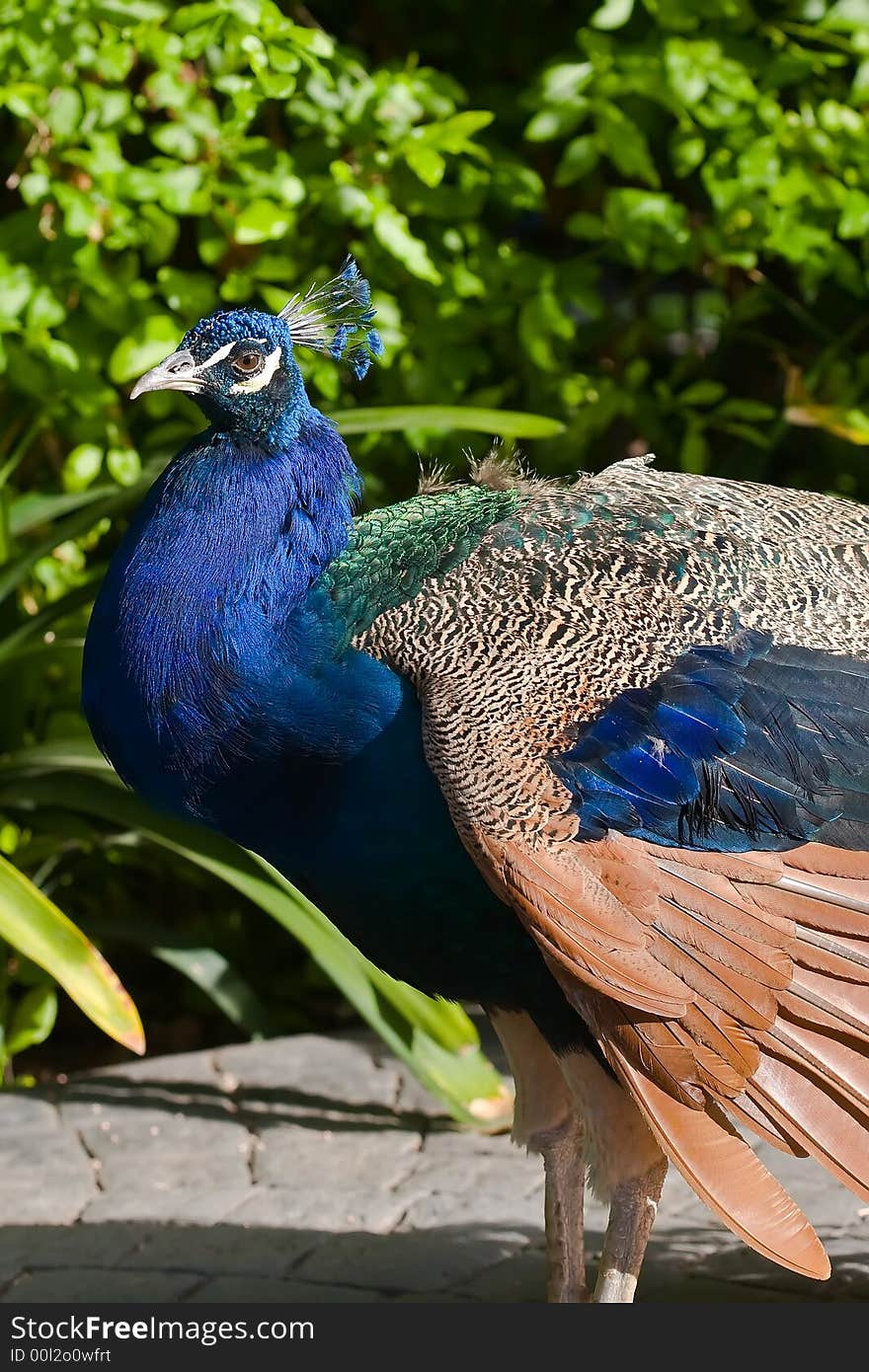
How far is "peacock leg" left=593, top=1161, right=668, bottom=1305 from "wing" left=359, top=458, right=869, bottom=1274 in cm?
A: 26

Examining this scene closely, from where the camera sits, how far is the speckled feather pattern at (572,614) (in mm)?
2062

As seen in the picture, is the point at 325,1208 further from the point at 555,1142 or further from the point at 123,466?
the point at 123,466

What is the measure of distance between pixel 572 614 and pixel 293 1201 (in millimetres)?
1406

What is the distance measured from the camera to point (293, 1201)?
3049 millimetres

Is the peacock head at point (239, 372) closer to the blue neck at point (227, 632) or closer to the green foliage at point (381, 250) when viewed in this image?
the blue neck at point (227, 632)

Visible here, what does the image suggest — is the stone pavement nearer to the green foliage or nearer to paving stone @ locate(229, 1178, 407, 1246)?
paving stone @ locate(229, 1178, 407, 1246)

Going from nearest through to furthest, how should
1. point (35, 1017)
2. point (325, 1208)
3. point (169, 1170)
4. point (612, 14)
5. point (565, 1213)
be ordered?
point (565, 1213), point (325, 1208), point (169, 1170), point (612, 14), point (35, 1017)

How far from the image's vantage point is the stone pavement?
2.71 metres

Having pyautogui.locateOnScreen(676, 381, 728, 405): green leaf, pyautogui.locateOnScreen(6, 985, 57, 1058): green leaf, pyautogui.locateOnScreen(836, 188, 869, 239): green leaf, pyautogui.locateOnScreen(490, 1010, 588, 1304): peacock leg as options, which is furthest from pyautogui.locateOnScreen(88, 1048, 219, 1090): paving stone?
pyautogui.locateOnScreen(836, 188, 869, 239): green leaf

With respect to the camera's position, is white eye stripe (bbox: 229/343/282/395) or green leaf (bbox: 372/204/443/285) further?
green leaf (bbox: 372/204/443/285)

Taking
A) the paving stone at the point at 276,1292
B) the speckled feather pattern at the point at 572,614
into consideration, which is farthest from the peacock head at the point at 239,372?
the paving stone at the point at 276,1292

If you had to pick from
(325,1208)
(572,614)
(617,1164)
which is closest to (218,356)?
(572,614)

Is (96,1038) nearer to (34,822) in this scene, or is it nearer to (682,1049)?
(34,822)

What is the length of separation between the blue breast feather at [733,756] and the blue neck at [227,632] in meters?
0.30
